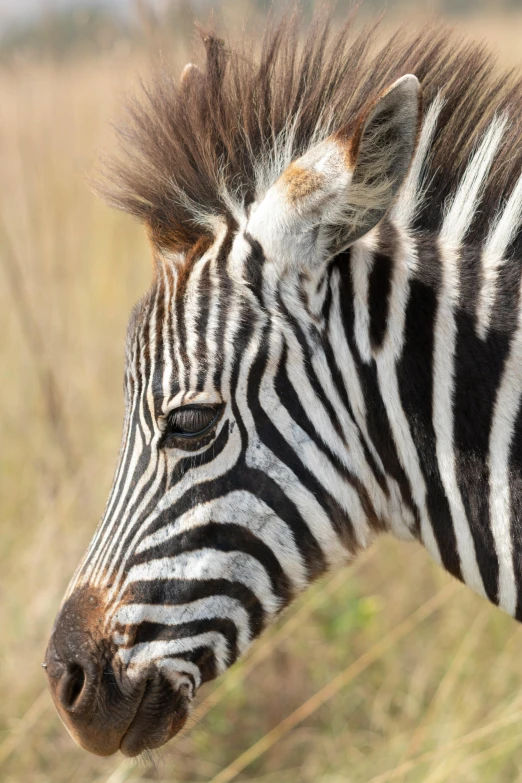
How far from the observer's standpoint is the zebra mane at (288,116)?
1950mm

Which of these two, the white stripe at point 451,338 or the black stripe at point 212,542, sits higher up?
the white stripe at point 451,338

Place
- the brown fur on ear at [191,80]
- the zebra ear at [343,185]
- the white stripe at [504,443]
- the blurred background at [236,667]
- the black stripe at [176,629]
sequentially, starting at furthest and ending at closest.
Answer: the blurred background at [236,667] → the brown fur on ear at [191,80] → the black stripe at [176,629] → the white stripe at [504,443] → the zebra ear at [343,185]

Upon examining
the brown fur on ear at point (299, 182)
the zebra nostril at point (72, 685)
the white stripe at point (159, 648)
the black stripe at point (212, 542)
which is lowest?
the zebra nostril at point (72, 685)

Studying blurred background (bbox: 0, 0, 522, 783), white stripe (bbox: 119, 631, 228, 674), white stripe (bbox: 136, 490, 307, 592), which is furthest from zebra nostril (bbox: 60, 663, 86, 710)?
blurred background (bbox: 0, 0, 522, 783)

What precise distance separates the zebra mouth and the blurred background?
0.47m

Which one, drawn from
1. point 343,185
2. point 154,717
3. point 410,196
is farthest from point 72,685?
point 410,196

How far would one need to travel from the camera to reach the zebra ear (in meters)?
1.64

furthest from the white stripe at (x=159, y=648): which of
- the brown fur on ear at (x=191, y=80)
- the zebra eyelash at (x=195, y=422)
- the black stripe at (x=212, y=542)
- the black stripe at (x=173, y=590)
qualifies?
the brown fur on ear at (x=191, y=80)

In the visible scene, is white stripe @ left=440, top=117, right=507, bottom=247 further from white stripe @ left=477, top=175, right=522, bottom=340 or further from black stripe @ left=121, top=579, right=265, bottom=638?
black stripe @ left=121, top=579, right=265, bottom=638

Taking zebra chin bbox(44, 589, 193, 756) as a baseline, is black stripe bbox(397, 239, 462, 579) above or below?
above

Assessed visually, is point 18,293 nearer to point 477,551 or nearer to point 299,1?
point 299,1

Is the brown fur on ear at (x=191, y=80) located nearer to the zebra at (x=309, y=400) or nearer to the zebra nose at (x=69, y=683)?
the zebra at (x=309, y=400)

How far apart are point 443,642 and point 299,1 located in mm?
3328

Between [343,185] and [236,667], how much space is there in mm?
2732
